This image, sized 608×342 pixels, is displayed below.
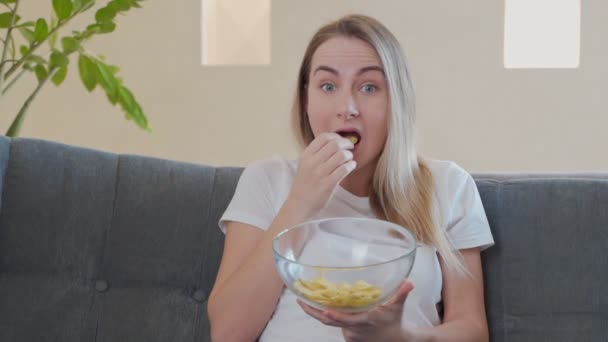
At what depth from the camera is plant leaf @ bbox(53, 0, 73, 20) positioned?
2.15m

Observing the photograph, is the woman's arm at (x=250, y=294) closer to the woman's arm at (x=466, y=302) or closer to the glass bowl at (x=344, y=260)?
the glass bowl at (x=344, y=260)

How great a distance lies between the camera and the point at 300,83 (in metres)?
1.59

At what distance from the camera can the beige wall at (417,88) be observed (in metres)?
3.25

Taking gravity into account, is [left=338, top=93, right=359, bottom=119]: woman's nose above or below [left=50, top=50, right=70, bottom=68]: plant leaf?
below

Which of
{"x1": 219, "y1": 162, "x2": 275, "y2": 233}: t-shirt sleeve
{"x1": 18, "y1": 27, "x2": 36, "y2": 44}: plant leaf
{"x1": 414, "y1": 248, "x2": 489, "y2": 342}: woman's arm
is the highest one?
{"x1": 18, "y1": 27, "x2": 36, "y2": 44}: plant leaf

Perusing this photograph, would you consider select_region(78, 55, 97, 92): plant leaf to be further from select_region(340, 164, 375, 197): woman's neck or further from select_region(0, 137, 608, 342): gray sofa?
select_region(340, 164, 375, 197): woman's neck

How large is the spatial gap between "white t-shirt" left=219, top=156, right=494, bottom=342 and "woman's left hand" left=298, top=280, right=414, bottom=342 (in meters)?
0.24

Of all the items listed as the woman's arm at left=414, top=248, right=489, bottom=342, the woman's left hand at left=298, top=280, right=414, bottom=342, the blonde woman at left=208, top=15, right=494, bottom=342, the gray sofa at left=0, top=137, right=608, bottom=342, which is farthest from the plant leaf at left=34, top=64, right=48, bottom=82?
the woman's left hand at left=298, top=280, right=414, bottom=342

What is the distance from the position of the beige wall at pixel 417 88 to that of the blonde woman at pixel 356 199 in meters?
1.69

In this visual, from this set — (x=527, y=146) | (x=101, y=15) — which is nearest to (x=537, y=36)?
(x=527, y=146)

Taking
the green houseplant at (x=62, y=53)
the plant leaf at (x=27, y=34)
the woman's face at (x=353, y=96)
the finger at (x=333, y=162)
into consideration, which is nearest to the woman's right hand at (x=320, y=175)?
the finger at (x=333, y=162)

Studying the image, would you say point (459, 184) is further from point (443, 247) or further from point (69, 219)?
point (69, 219)

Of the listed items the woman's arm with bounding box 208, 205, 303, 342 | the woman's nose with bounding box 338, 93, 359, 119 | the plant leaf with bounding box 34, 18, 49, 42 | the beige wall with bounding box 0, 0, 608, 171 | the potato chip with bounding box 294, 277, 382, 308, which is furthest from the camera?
the beige wall with bounding box 0, 0, 608, 171

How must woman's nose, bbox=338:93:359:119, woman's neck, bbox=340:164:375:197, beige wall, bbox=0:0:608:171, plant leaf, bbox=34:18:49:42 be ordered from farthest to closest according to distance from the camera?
beige wall, bbox=0:0:608:171
plant leaf, bbox=34:18:49:42
woman's neck, bbox=340:164:375:197
woman's nose, bbox=338:93:359:119
